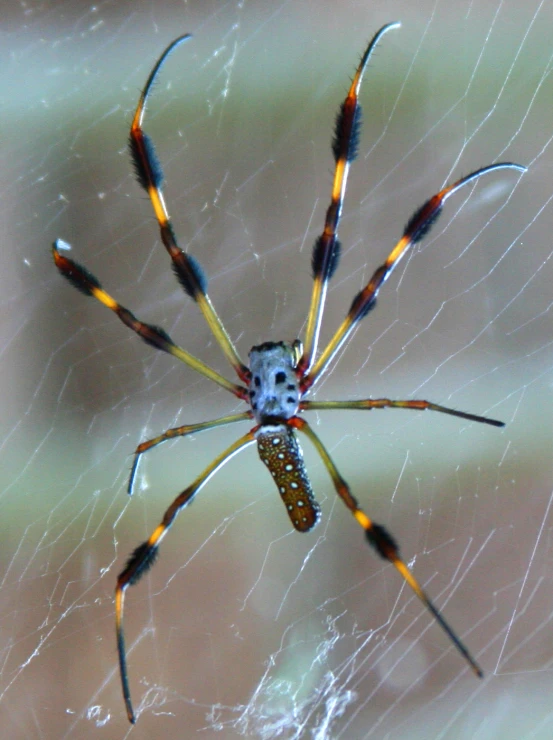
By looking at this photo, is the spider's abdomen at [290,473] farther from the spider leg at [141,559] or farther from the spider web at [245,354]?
the spider web at [245,354]

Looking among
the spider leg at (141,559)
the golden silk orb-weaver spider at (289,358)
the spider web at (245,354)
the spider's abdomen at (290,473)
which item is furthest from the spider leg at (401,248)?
the spider web at (245,354)

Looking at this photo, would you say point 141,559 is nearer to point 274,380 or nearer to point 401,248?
point 274,380

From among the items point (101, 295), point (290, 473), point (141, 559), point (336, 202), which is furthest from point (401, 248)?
point (141, 559)

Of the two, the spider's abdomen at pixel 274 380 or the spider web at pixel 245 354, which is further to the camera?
the spider web at pixel 245 354

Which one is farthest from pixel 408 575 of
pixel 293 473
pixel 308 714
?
pixel 308 714

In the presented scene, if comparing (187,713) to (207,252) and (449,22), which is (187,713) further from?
(449,22)

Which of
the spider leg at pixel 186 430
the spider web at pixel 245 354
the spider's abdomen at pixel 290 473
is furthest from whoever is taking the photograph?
the spider web at pixel 245 354

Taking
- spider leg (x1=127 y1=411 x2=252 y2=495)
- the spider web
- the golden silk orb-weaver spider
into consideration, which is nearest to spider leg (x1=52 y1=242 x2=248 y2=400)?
the golden silk orb-weaver spider
